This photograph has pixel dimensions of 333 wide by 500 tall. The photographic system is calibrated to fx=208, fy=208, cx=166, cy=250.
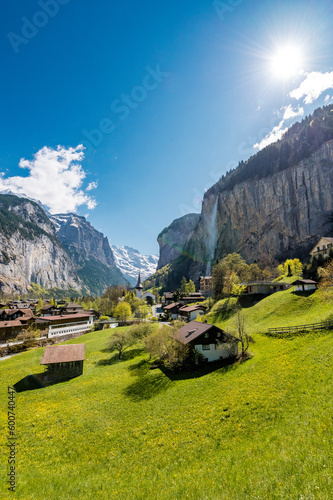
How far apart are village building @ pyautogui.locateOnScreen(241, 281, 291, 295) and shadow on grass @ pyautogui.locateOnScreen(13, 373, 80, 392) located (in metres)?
52.2

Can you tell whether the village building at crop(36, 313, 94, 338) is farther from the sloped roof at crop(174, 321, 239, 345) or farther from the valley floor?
the sloped roof at crop(174, 321, 239, 345)

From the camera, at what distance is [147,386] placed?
86.6 ft

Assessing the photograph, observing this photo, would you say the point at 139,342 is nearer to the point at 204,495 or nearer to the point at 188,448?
the point at 188,448

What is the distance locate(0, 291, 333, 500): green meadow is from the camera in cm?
1034

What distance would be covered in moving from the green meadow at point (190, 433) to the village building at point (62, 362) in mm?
4356

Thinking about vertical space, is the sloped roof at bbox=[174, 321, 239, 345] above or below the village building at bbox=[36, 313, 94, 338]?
above

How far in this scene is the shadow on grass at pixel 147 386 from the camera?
24.1 m

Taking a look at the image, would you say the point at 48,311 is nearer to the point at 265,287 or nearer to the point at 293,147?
the point at 265,287

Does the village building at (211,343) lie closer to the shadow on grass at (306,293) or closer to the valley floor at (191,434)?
the valley floor at (191,434)

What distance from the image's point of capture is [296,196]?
379 ft

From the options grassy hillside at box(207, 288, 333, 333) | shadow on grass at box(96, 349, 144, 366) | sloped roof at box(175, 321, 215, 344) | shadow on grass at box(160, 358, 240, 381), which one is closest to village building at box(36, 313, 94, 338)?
shadow on grass at box(96, 349, 144, 366)

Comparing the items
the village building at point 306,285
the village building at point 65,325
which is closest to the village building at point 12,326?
the village building at point 65,325

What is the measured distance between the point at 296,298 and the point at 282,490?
43198mm

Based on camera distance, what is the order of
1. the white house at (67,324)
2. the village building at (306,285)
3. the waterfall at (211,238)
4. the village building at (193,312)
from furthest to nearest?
1. the waterfall at (211,238)
2. the village building at (193,312)
3. the white house at (67,324)
4. the village building at (306,285)
